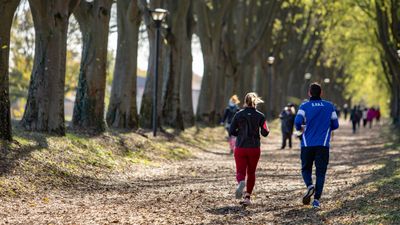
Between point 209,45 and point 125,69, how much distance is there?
314 inches

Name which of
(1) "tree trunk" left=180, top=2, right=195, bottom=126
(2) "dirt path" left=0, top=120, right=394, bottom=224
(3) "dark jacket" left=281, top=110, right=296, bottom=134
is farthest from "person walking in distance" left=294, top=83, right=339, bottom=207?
(1) "tree trunk" left=180, top=2, right=195, bottom=126

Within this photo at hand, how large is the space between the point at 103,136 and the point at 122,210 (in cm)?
630

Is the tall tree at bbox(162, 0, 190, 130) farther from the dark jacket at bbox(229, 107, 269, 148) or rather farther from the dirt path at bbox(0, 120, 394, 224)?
the dark jacket at bbox(229, 107, 269, 148)

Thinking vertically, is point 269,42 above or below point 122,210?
above

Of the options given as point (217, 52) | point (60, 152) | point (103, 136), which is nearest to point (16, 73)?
point (217, 52)

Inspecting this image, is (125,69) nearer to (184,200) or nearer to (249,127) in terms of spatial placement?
(184,200)

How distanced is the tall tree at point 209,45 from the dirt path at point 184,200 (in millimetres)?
10533

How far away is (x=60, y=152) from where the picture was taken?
9.51m

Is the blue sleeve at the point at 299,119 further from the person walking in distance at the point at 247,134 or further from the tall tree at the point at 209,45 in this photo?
the tall tree at the point at 209,45

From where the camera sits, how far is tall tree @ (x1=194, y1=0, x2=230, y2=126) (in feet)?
67.7

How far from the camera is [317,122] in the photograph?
6625 mm

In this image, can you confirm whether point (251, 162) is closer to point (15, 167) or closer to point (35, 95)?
point (15, 167)

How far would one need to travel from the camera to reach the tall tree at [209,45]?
20628 mm

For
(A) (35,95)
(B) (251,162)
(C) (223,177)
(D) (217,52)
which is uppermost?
(D) (217,52)
